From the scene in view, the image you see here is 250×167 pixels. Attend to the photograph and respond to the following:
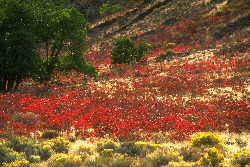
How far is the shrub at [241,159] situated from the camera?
9.80 m

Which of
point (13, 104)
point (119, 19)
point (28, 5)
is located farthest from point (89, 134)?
point (119, 19)

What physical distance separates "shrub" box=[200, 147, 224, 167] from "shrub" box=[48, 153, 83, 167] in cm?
377

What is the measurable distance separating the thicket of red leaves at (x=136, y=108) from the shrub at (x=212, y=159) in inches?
123

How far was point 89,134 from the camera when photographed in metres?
13.6

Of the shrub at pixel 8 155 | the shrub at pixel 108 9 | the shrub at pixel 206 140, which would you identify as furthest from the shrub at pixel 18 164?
the shrub at pixel 108 9

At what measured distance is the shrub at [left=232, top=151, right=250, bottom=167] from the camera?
32.1 feet

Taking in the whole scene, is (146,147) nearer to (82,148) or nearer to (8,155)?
(82,148)

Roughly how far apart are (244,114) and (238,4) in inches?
1653

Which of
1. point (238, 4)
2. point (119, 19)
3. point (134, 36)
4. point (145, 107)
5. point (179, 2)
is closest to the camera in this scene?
point (145, 107)

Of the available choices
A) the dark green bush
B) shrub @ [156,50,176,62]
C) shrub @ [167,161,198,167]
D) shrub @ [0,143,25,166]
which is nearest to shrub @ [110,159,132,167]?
shrub @ [167,161,198,167]

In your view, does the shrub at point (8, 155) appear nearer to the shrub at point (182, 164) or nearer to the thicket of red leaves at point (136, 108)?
the thicket of red leaves at point (136, 108)

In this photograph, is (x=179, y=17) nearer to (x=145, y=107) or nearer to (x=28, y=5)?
(x=28, y=5)

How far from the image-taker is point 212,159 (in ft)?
32.1

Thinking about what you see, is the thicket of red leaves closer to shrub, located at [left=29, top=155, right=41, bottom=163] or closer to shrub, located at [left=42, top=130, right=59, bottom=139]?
shrub, located at [left=42, top=130, right=59, bottom=139]
